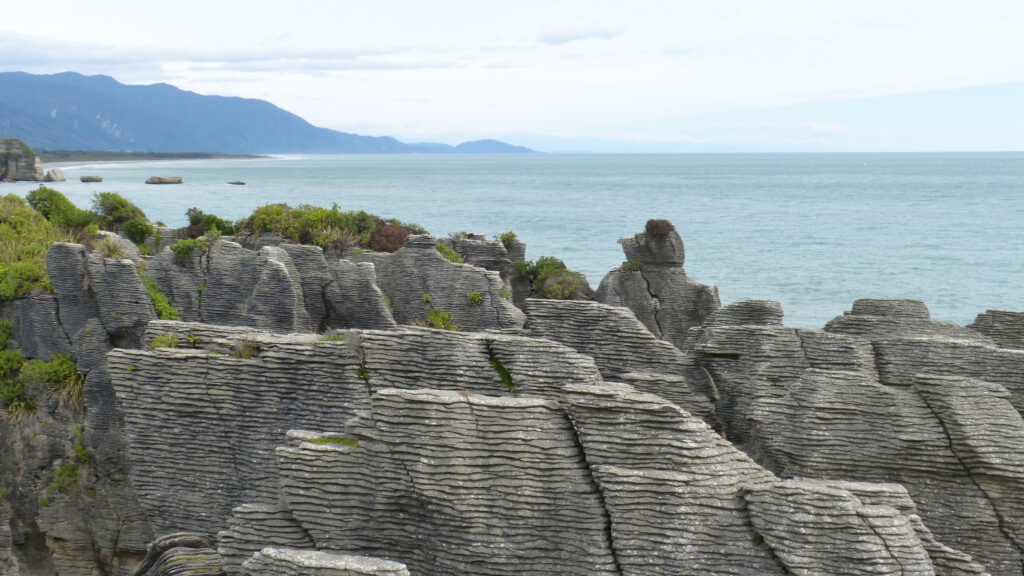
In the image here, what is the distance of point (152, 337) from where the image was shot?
64.2 feet

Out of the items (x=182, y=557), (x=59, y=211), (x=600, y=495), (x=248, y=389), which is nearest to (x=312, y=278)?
(x=248, y=389)

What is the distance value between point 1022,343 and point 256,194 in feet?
603

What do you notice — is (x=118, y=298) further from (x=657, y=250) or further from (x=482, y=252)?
(x=657, y=250)

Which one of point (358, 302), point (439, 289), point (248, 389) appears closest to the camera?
point (248, 389)

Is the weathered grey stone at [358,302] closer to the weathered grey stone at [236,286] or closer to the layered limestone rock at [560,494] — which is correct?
the weathered grey stone at [236,286]

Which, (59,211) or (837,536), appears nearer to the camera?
(837,536)

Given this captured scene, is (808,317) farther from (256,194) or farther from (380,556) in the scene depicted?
(256,194)

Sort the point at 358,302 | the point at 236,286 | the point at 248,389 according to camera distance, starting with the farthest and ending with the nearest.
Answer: the point at 358,302 < the point at 236,286 < the point at 248,389

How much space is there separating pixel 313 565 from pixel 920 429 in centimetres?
1055

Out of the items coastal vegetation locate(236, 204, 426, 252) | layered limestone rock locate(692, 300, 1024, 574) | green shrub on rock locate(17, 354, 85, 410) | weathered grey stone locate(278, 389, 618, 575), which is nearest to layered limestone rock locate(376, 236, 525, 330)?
coastal vegetation locate(236, 204, 426, 252)

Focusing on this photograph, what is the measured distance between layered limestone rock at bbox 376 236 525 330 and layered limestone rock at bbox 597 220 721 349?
9490 millimetres

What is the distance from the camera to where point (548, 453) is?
13.8 m

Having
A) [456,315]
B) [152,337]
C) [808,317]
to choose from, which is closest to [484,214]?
[808,317]

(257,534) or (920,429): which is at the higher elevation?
(920,429)
